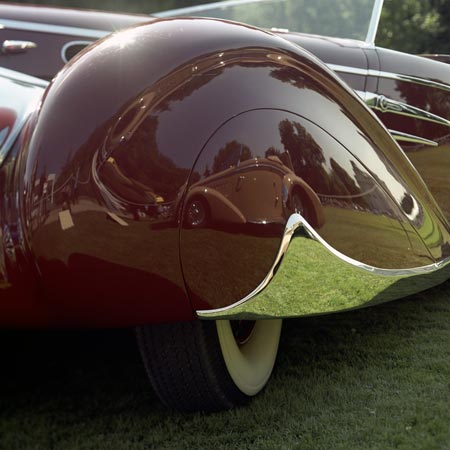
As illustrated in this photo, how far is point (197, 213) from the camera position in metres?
1.50

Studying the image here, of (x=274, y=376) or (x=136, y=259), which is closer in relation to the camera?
(x=136, y=259)

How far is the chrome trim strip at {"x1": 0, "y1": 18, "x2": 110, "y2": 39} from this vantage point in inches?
96.9

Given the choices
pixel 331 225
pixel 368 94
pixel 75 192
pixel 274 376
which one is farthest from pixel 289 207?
pixel 368 94

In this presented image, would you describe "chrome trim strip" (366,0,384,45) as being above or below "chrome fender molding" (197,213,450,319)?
above

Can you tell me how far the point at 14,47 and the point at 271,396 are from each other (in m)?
1.40

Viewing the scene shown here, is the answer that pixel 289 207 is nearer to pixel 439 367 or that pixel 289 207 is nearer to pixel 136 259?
pixel 136 259

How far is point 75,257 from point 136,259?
13 centimetres

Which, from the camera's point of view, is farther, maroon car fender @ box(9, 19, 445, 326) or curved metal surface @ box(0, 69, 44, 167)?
curved metal surface @ box(0, 69, 44, 167)

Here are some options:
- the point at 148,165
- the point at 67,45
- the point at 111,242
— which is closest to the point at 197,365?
the point at 111,242

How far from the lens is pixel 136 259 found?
1.50m

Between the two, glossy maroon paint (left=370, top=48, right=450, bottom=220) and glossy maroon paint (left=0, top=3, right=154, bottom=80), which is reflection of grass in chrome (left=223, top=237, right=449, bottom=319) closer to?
glossy maroon paint (left=370, top=48, right=450, bottom=220)

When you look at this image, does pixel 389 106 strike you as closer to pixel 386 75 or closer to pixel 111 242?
pixel 386 75

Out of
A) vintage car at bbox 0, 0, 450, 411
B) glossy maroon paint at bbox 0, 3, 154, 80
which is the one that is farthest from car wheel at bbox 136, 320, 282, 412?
glossy maroon paint at bbox 0, 3, 154, 80

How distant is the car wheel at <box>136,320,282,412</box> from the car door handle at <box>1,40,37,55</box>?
43.3 inches
